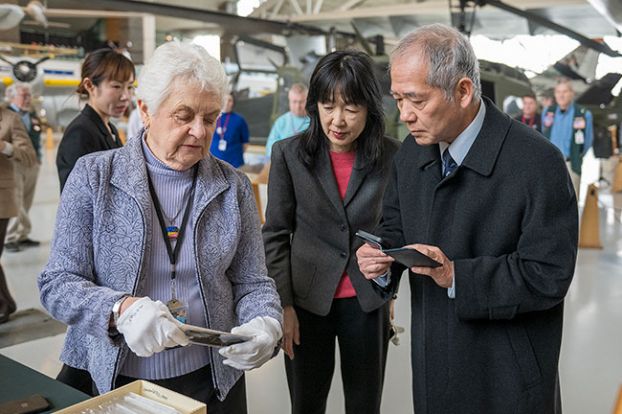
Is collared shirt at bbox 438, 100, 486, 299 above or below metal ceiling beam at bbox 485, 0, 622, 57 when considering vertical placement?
below

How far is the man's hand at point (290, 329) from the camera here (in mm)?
1782

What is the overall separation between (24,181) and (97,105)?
372 cm

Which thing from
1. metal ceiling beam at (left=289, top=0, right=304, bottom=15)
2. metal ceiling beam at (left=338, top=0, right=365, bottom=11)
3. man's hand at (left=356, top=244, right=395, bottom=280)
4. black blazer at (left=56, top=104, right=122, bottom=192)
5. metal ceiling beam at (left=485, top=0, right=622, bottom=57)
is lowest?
man's hand at (left=356, top=244, right=395, bottom=280)

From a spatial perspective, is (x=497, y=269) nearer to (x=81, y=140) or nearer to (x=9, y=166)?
(x=81, y=140)

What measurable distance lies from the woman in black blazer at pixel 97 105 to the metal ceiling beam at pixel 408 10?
1139 centimetres

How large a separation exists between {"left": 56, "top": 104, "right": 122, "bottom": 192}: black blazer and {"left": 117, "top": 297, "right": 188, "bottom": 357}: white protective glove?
158 cm

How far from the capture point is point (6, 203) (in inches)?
149

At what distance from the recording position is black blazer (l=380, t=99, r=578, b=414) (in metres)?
1.24

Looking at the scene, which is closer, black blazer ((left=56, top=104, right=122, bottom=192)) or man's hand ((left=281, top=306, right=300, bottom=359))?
man's hand ((left=281, top=306, right=300, bottom=359))

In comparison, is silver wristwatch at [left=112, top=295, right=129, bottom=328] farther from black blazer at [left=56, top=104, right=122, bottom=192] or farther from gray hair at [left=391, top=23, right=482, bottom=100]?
black blazer at [left=56, top=104, right=122, bottom=192]

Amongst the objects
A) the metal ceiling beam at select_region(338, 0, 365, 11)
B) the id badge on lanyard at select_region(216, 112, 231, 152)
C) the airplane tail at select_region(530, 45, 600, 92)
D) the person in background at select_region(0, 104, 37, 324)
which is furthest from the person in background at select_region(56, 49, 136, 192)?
the metal ceiling beam at select_region(338, 0, 365, 11)

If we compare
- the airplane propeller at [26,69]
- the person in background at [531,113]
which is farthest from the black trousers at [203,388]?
the airplane propeller at [26,69]

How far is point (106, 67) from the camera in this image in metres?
2.58

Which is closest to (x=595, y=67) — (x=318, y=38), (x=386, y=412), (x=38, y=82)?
(x=318, y=38)
